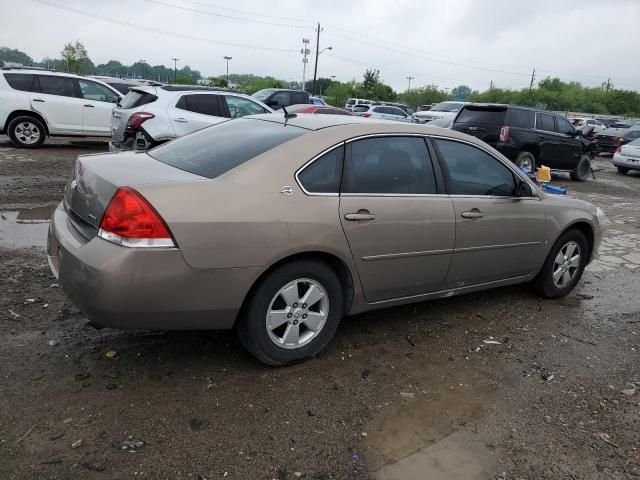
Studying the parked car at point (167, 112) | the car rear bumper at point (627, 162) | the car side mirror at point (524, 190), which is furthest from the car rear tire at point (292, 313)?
the car rear bumper at point (627, 162)

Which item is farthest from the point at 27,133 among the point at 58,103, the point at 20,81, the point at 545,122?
the point at 545,122

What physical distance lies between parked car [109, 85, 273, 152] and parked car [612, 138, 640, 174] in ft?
39.8

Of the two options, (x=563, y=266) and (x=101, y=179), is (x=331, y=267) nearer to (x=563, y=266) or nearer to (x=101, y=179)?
(x=101, y=179)

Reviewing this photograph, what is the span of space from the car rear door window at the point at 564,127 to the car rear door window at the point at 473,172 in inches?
437

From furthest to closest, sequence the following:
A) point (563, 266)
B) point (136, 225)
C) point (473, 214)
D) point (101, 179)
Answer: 1. point (563, 266)
2. point (473, 214)
3. point (101, 179)
4. point (136, 225)

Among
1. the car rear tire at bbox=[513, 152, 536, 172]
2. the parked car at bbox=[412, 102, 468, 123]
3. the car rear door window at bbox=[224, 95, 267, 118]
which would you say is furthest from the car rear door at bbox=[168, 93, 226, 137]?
the parked car at bbox=[412, 102, 468, 123]

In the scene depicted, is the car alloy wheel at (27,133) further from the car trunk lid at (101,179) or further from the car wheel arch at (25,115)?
the car trunk lid at (101,179)

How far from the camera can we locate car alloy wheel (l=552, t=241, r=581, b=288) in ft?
16.6

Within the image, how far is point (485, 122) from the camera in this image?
44.0 ft

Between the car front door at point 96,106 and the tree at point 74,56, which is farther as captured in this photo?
the tree at point 74,56

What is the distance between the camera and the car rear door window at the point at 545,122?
13870mm

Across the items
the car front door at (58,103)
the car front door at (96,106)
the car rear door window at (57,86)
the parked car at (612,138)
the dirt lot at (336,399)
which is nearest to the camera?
the dirt lot at (336,399)

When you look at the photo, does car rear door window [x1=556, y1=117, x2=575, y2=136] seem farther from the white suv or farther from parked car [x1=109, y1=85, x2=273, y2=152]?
the white suv

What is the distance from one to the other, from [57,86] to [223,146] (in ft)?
34.4
